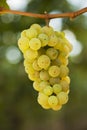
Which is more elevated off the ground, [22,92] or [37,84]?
[37,84]

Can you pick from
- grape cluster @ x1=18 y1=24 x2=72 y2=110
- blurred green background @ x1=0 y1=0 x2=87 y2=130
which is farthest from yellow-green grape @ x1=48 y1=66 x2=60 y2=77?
blurred green background @ x1=0 y1=0 x2=87 y2=130

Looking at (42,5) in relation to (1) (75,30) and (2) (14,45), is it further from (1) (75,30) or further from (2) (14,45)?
(2) (14,45)

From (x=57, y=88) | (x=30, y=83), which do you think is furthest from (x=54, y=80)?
(x=30, y=83)

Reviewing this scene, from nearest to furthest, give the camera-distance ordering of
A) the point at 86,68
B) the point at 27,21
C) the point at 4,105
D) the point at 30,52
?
the point at 30,52 < the point at 27,21 < the point at 86,68 < the point at 4,105

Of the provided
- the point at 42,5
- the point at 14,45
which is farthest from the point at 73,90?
the point at 42,5

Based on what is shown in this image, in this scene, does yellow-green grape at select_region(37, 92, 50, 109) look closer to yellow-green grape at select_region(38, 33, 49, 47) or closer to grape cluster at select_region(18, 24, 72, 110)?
grape cluster at select_region(18, 24, 72, 110)

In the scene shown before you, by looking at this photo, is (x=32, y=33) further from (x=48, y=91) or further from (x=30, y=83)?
(x=30, y=83)

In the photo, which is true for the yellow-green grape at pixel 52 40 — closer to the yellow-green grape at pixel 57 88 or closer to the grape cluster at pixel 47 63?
the grape cluster at pixel 47 63

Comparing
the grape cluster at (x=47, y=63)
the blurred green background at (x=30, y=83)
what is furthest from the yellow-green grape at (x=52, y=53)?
the blurred green background at (x=30, y=83)
